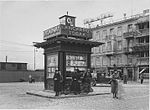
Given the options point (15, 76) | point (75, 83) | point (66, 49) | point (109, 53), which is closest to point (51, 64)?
point (66, 49)

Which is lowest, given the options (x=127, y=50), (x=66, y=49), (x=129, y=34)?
(x=66, y=49)

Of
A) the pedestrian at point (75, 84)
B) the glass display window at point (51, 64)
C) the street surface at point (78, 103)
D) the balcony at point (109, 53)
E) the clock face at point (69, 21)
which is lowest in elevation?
the street surface at point (78, 103)

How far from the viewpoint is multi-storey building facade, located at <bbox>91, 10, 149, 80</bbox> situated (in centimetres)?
4300

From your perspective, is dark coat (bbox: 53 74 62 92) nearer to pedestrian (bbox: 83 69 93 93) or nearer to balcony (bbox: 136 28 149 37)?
pedestrian (bbox: 83 69 93 93)

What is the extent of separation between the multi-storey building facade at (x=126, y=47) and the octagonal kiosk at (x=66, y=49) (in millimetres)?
28498

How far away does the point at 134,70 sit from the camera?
44.6 m

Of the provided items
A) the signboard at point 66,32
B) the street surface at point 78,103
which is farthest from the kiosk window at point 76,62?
the street surface at point 78,103

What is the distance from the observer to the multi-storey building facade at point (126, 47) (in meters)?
43.0

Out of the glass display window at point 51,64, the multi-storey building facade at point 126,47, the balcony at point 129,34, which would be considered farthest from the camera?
the balcony at point 129,34

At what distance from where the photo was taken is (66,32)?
14945 mm

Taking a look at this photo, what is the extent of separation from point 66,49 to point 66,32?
1031 mm

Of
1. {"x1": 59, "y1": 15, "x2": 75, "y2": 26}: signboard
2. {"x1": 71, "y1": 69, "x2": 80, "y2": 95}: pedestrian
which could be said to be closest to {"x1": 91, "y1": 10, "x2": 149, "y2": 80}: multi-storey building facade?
{"x1": 59, "y1": 15, "x2": 75, "y2": 26}: signboard

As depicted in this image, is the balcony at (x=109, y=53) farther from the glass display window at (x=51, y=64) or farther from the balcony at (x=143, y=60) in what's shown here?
the glass display window at (x=51, y=64)

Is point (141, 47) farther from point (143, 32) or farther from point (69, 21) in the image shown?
point (69, 21)
